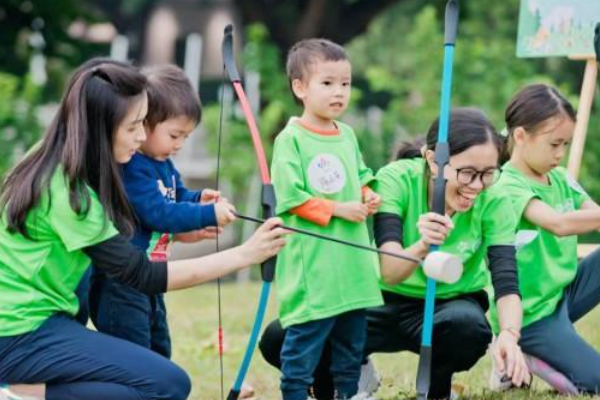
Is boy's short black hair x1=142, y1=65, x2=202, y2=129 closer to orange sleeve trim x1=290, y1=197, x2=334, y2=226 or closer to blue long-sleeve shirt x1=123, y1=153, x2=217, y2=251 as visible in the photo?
blue long-sleeve shirt x1=123, y1=153, x2=217, y2=251

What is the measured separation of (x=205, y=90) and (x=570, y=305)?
689 inches

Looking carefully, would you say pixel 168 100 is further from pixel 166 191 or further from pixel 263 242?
pixel 263 242

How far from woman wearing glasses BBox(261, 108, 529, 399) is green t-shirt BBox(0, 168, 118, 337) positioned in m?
1.04

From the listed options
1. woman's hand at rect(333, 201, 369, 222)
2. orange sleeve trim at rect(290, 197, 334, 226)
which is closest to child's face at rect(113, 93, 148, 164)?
orange sleeve trim at rect(290, 197, 334, 226)

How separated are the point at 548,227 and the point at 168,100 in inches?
60.4

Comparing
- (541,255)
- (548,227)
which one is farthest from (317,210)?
(541,255)

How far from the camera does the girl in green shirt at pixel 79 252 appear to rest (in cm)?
379

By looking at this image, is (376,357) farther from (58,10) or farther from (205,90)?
(205,90)

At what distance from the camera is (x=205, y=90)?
22094 millimetres

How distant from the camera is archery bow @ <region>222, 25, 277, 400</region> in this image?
3.93 metres

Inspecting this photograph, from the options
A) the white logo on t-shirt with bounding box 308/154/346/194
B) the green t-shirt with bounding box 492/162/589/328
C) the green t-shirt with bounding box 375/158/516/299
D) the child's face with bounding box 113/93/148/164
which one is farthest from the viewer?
the green t-shirt with bounding box 492/162/589/328

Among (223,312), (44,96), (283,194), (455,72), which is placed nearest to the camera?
(283,194)

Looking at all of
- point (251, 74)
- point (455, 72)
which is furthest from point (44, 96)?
point (455, 72)

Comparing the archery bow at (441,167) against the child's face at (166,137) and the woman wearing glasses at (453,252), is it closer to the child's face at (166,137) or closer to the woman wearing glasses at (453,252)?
the woman wearing glasses at (453,252)
